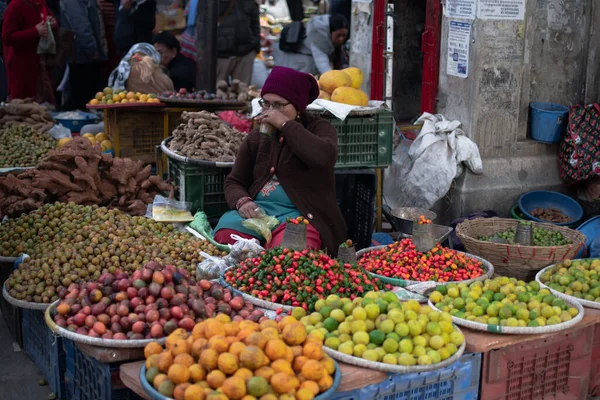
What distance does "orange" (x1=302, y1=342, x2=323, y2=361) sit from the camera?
9.93 ft

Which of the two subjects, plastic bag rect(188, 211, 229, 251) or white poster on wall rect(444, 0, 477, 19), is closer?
plastic bag rect(188, 211, 229, 251)

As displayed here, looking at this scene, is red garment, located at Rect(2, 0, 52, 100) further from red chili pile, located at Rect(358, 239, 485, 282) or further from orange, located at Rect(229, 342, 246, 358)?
orange, located at Rect(229, 342, 246, 358)

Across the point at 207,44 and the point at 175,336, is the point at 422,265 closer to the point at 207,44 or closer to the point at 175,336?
the point at 175,336

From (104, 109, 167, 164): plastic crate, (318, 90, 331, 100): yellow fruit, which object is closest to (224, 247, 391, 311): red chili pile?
(318, 90, 331, 100): yellow fruit

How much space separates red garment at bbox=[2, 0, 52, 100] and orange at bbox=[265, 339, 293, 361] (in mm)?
6867

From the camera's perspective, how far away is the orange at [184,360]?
2.91 meters

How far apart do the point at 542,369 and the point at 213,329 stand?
1712 mm

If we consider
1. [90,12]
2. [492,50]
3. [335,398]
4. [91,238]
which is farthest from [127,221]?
[90,12]

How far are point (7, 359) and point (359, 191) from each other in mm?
2739

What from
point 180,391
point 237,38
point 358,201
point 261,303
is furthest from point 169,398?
point 237,38

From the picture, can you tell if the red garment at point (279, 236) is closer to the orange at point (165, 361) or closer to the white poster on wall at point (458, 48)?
the orange at point (165, 361)

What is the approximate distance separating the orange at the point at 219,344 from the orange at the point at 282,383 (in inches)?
8.9

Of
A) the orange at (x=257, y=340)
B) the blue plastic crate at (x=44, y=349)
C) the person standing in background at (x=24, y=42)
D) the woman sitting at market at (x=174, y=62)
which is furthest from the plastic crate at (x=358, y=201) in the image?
the person standing in background at (x=24, y=42)

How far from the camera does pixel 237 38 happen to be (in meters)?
9.84
